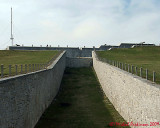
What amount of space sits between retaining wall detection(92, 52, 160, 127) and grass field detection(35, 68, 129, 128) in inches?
50.4

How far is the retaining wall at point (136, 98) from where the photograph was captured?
10531 millimetres

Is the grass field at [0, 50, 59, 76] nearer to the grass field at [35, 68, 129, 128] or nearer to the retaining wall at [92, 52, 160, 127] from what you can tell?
the grass field at [35, 68, 129, 128]

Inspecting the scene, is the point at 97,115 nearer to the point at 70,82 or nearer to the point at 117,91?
the point at 117,91

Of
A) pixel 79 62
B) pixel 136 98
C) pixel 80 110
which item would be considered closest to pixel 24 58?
pixel 79 62

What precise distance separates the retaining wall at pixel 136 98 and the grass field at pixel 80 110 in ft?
4.20

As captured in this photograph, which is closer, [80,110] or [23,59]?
[80,110]

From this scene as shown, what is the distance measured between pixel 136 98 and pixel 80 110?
8.34 meters

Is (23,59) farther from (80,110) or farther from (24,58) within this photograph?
(80,110)

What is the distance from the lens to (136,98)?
13578mm

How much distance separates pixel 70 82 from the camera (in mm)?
35281

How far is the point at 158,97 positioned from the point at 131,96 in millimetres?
4967

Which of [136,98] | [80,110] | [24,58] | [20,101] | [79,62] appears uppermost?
[24,58]

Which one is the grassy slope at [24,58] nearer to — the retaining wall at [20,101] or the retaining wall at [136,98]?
the retaining wall at [20,101]

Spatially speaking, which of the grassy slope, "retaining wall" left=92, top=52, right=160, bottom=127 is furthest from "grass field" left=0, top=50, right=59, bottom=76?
"retaining wall" left=92, top=52, right=160, bottom=127
